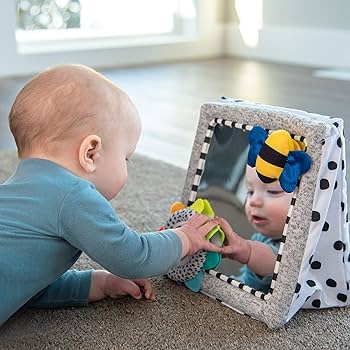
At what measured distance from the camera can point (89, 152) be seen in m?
0.88

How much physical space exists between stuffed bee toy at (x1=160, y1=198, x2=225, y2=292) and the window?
206 cm

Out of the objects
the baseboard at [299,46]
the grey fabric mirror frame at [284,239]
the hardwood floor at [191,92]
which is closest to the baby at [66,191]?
the grey fabric mirror frame at [284,239]

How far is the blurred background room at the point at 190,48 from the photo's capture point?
254cm

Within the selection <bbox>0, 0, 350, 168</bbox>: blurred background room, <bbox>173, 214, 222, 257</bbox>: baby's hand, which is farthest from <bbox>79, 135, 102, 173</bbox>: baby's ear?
<bbox>0, 0, 350, 168</bbox>: blurred background room

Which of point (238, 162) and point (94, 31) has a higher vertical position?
point (238, 162)

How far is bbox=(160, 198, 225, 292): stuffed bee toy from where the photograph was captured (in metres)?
1.00

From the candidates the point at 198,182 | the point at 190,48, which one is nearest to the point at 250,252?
the point at 198,182

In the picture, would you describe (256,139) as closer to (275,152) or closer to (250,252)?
(275,152)

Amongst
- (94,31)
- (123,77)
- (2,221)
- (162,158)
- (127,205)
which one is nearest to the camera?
(2,221)

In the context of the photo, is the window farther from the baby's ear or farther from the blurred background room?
the baby's ear

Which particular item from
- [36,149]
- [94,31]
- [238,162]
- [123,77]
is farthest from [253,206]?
[94,31]

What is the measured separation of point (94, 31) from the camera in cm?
331

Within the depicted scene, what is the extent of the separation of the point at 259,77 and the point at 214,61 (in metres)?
0.57

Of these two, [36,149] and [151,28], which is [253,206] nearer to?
[36,149]
